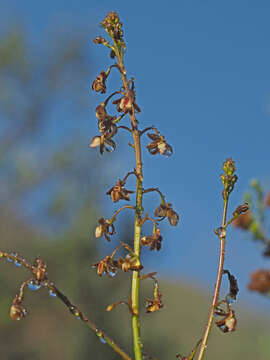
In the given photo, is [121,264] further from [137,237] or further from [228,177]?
[228,177]

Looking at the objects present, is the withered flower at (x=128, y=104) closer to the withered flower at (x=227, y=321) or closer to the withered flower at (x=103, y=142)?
the withered flower at (x=103, y=142)

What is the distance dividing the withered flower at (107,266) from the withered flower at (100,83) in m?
0.20

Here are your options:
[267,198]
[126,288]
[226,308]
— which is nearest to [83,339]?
[126,288]

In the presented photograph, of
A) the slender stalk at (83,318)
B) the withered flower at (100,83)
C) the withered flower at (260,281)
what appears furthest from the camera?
the withered flower at (260,281)

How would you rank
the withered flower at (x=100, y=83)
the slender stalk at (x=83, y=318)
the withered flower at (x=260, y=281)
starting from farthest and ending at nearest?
the withered flower at (x=260, y=281) < the withered flower at (x=100, y=83) < the slender stalk at (x=83, y=318)

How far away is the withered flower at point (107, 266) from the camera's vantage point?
593 mm

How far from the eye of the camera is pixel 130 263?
0.57m

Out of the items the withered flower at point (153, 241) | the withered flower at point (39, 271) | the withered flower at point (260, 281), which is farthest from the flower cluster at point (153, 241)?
the withered flower at point (260, 281)

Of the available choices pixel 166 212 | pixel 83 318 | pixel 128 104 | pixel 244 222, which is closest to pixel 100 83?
pixel 128 104

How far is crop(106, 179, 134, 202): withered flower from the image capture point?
2.02ft

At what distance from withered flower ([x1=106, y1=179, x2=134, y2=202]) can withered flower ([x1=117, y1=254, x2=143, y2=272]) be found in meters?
0.07

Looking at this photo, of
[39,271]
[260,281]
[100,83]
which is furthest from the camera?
[260,281]

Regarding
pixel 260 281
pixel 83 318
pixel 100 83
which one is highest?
pixel 260 281

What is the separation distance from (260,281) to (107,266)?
1469 mm
